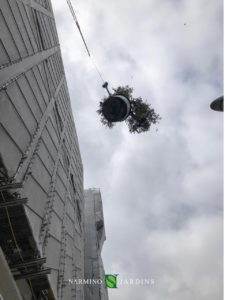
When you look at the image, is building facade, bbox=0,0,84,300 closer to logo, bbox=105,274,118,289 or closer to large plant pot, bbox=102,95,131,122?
large plant pot, bbox=102,95,131,122

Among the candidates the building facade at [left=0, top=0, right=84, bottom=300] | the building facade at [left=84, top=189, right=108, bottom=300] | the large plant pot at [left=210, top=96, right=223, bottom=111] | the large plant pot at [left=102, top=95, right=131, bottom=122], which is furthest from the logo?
the large plant pot at [left=210, top=96, right=223, bottom=111]

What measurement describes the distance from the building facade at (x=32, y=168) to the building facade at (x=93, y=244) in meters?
10.6

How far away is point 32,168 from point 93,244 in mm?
24032

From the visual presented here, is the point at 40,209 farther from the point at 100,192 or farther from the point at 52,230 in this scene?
the point at 100,192

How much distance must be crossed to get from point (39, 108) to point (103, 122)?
336 centimetres

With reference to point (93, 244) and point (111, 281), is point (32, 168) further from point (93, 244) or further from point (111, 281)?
point (93, 244)

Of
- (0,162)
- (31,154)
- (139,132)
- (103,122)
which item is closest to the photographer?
(0,162)

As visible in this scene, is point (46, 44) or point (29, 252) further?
point (46, 44)

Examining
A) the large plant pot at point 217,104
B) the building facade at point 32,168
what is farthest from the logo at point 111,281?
the large plant pot at point 217,104

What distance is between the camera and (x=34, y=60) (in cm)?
1455

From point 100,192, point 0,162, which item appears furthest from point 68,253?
point 100,192

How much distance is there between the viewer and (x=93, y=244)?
110ft

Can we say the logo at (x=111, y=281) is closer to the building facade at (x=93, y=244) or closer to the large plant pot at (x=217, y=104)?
the building facade at (x=93, y=244)

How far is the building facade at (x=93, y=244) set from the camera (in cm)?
2975
